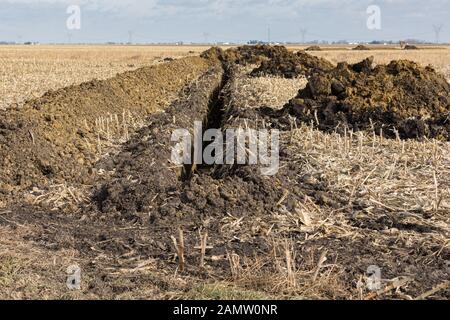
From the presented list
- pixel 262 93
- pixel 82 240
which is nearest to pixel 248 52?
pixel 262 93

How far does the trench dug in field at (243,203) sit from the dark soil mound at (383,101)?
0.05 m

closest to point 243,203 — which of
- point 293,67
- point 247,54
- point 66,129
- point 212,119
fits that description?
point 66,129

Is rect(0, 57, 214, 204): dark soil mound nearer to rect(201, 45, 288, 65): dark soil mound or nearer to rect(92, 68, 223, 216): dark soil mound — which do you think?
rect(92, 68, 223, 216): dark soil mound

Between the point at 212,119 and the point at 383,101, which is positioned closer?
the point at 383,101

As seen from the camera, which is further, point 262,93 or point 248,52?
point 248,52

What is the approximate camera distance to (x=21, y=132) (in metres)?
9.84

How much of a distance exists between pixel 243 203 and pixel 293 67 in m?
23.2

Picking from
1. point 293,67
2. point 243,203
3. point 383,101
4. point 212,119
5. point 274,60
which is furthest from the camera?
point 274,60

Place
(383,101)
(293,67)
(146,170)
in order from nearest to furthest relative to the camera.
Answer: (146,170), (383,101), (293,67)

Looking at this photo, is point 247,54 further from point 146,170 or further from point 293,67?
point 146,170

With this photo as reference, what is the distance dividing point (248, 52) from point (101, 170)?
32.1 meters

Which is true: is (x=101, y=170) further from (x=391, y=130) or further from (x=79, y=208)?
(x=391, y=130)

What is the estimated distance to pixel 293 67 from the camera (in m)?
29.8
